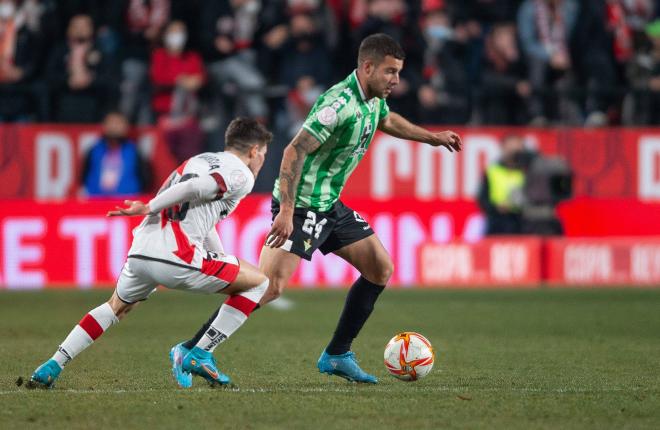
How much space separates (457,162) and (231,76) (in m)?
3.07

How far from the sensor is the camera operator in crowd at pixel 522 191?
15453 mm

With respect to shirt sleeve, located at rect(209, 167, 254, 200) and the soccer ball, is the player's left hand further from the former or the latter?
shirt sleeve, located at rect(209, 167, 254, 200)

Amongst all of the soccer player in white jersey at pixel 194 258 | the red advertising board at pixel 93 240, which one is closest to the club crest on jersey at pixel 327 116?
the soccer player in white jersey at pixel 194 258

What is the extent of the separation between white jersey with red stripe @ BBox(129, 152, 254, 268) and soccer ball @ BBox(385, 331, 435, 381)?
1.33 m

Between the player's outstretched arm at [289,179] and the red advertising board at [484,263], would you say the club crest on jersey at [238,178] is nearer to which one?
the player's outstretched arm at [289,179]

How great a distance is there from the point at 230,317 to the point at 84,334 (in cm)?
81

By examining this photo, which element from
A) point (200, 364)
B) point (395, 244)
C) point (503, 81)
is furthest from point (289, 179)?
point (503, 81)

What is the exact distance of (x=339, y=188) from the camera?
25.0 ft

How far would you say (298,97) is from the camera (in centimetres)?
1549

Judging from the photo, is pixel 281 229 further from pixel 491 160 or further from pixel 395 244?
pixel 491 160

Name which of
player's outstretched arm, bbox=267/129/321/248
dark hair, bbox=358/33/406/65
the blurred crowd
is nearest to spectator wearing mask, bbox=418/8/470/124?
the blurred crowd

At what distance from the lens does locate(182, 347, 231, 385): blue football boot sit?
22.7 feet

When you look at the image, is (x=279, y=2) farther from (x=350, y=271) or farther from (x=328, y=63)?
(x=350, y=271)

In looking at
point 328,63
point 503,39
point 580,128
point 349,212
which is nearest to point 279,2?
point 328,63
